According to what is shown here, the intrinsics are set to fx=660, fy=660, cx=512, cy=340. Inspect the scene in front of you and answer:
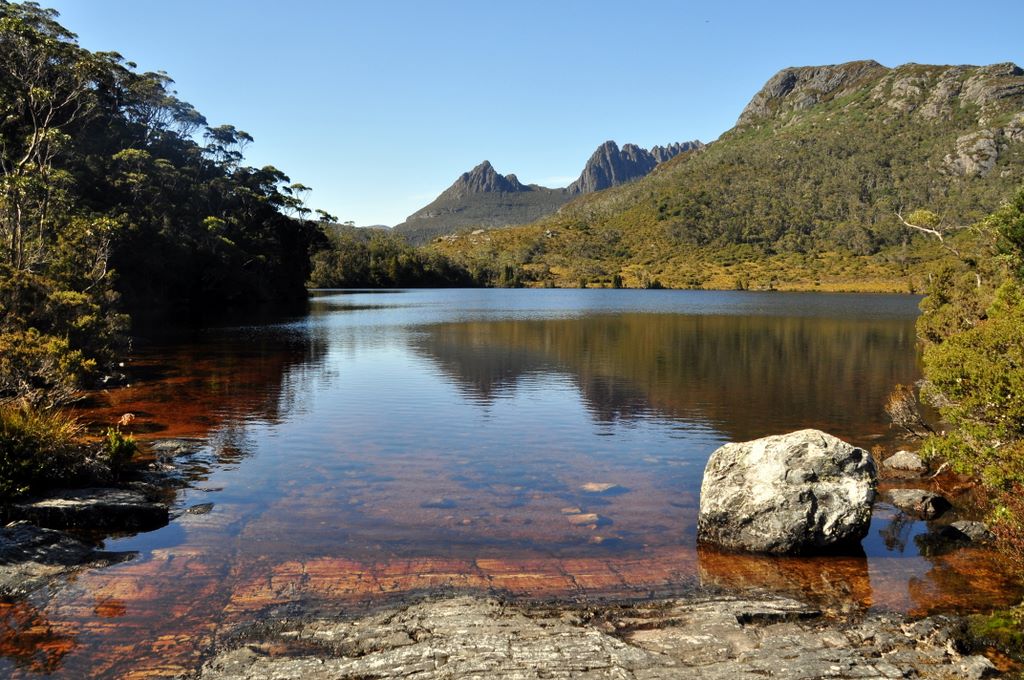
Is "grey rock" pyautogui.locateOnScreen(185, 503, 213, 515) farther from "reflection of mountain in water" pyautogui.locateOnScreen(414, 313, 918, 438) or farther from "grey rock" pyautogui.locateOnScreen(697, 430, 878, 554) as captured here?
"reflection of mountain in water" pyautogui.locateOnScreen(414, 313, 918, 438)

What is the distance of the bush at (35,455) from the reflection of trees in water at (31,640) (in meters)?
4.38

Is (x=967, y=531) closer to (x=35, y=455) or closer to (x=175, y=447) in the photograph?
(x=35, y=455)

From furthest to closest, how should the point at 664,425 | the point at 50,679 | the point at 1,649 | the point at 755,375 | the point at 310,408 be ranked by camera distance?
the point at 755,375, the point at 310,408, the point at 664,425, the point at 1,649, the point at 50,679

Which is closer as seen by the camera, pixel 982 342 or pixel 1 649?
pixel 1 649

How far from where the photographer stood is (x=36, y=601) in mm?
10102

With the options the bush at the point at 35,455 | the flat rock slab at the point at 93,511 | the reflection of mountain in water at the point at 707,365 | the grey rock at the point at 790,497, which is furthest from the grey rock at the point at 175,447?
the grey rock at the point at 790,497

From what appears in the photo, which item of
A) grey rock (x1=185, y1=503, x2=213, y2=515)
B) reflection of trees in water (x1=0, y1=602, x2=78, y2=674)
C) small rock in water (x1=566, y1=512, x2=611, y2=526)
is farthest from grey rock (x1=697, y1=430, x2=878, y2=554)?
reflection of trees in water (x1=0, y1=602, x2=78, y2=674)

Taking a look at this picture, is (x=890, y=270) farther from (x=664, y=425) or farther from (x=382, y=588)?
(x=382, y=588)

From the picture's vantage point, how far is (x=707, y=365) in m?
41.2

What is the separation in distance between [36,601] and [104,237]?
41.0 meters

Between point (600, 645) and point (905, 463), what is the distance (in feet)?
46.7

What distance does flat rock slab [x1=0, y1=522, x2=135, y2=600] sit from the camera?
10523 mm

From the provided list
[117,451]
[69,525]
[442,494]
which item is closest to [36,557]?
[69,525]

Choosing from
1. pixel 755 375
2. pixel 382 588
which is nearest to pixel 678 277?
pixel 755 375
